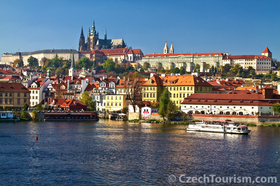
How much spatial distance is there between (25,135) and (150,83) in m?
37.9

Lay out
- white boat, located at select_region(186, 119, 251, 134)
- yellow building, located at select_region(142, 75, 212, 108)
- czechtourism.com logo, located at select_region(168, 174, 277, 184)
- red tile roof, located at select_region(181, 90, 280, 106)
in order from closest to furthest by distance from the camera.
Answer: czechtourism.com logo, located at select_region(168, 174, 277, 184), white boat, located at select_region(186, 119, 251, 134), red tile roof, located at select_region(181, 90, 280, 106), yellow building, located at select_region(142, 75, 212, 108)

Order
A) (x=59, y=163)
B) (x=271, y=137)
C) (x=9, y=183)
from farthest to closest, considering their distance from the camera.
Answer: (x=271, y=137), (x=59, y=163), (x=9, y=183)

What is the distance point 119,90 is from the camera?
89.6m

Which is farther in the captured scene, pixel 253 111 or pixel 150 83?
pixel 150 83

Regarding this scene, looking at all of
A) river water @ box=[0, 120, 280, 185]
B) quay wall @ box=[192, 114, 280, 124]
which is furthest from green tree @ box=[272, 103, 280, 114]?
river water @ box=[0, 120, 280, 185]

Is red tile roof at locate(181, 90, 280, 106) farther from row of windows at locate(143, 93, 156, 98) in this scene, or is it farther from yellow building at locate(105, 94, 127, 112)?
yellow building at locate(105, 94, 127, 112)

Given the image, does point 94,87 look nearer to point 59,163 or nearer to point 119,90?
point 119,90

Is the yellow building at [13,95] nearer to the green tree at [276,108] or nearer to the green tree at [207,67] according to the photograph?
the green tree at [276,108]

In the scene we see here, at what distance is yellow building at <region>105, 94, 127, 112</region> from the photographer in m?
78.2

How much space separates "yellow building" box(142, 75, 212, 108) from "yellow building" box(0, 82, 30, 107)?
2261 centimetres

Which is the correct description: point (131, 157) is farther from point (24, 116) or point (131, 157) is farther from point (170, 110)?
point (24, 116)

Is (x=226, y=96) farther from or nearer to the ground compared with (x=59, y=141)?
farther from the ground

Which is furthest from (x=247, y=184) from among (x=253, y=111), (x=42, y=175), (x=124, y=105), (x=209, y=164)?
(x=124, y=105)

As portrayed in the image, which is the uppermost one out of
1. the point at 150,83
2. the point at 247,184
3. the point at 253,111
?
the point at 150,83
